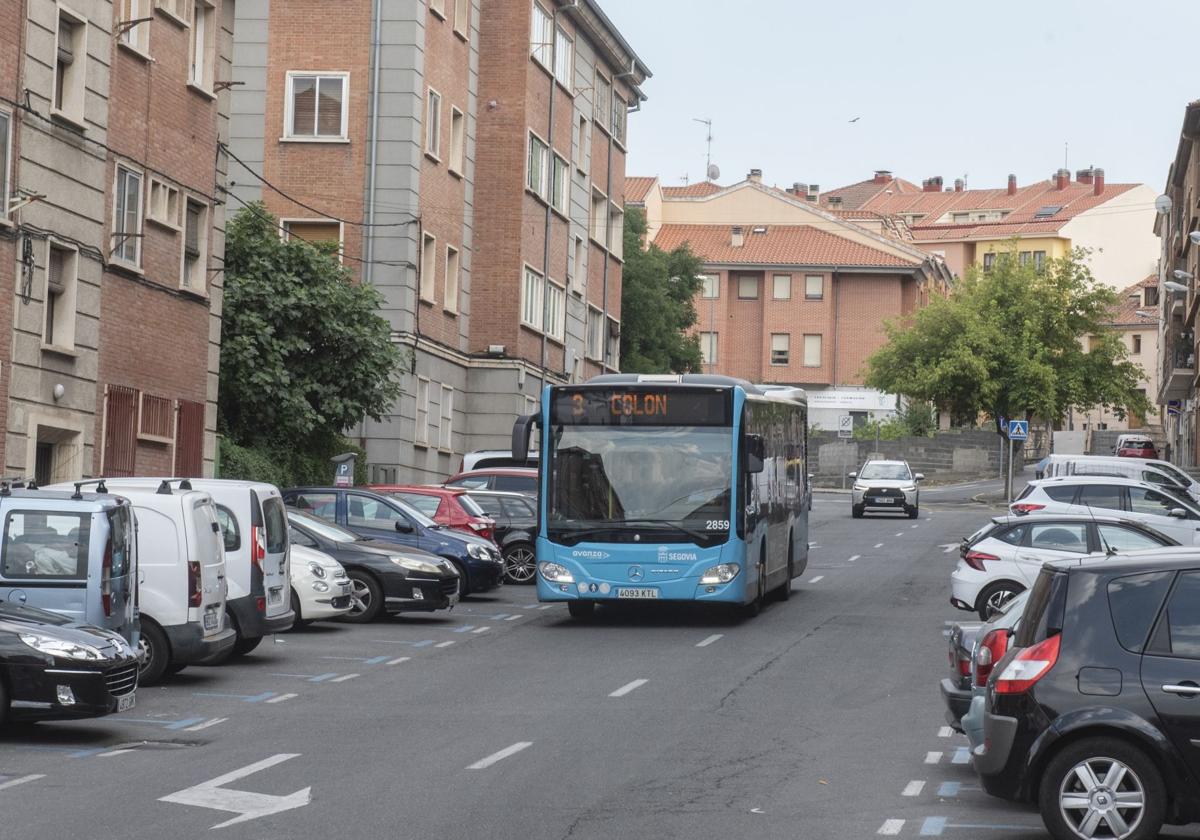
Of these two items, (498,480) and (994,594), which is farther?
(498,480)

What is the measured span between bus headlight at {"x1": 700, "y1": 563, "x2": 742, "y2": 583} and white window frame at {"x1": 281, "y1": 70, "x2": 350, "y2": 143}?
922 inches

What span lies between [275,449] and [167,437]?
6339mm

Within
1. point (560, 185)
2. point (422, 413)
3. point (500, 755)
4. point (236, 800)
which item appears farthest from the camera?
point (560, 185)

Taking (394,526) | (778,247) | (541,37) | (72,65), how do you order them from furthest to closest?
(778,247)
(541,37)
(72,65)
(394,526)

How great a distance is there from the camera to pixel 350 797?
1148 centimetres

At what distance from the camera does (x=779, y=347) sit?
100750mm

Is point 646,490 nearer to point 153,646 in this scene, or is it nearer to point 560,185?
point 153,646

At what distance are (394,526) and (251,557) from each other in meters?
8.14

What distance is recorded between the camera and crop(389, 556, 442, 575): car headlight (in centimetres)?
2414

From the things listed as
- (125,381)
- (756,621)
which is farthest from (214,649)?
(125,381)

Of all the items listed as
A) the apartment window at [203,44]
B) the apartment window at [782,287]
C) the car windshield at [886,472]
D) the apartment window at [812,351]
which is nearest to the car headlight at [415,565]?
the apartment window at [203,44]

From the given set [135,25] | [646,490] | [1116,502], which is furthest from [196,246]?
[1116,502]

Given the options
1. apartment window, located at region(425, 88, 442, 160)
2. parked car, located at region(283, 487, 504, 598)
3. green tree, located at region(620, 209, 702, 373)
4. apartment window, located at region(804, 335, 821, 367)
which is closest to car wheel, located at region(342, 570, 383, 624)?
parked car, located at region(283, 487, 504, 598)

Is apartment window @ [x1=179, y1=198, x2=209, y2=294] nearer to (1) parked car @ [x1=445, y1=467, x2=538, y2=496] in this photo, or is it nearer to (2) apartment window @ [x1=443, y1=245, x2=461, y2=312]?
(1) parked car @ [x1=445, y1=467, x2=538, y2=496]
